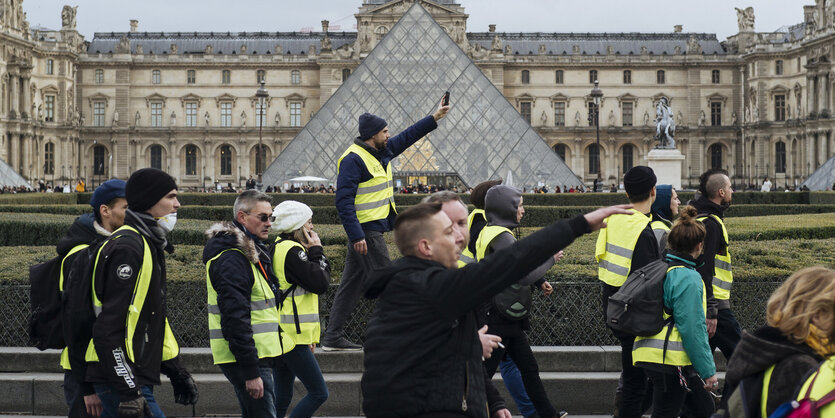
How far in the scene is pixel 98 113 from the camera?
60594 millimetres

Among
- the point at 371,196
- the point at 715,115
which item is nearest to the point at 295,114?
the point at 715,115

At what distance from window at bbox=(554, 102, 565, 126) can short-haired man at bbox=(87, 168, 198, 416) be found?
58.3m

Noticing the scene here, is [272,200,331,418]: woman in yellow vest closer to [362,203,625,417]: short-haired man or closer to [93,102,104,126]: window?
[362,203,625,417]: short-haired man

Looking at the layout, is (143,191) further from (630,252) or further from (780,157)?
(780,157)

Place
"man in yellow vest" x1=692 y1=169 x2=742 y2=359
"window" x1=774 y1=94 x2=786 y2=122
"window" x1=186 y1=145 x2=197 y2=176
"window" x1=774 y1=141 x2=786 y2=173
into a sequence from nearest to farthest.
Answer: "man in yellow vest" x1=692 y1=169 x2=742 y2=359 → "window" x1=774 y1=141 x2=786 y2=173 → "window" x1=774 y1=94 x2=786 y2=122 → "window" x1=186 y1=145 x2=197 y2=176

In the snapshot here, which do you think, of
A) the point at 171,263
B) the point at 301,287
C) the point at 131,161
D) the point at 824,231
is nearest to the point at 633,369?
the point at 301,287

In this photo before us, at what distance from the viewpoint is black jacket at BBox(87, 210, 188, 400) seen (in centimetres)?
397

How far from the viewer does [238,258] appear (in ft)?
15.3

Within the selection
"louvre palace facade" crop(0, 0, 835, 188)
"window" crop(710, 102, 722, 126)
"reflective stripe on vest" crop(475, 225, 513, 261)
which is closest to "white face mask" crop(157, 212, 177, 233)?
"reflective stripe on vest" crop(475, 225, 513, 261)

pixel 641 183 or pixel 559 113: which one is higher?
pixel 559 113

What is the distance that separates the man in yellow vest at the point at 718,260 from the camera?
5652mm

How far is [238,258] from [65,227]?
805 centimetres

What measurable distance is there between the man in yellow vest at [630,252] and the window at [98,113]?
5936 cm

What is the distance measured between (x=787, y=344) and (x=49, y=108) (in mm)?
59738
